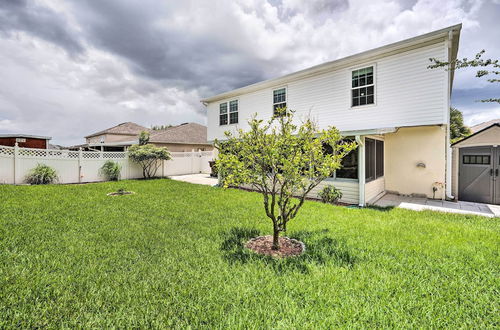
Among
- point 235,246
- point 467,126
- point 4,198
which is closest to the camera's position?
point 235,246

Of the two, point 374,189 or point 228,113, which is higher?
point 228,113

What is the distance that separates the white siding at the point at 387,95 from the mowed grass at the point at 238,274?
153 inches

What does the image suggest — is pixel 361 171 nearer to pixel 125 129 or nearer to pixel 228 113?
pixel 228 113

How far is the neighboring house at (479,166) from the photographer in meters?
7.72

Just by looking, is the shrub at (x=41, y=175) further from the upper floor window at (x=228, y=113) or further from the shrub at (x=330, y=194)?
the shrub at (x=330, y=194)

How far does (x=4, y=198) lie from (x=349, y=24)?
45.1ft

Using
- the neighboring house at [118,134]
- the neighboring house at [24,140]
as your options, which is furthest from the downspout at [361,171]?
the neighboring house at [118,134]

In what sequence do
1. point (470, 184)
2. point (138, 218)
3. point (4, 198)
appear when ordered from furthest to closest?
point (470, 184) → point (4, 198) → point (138, 218)

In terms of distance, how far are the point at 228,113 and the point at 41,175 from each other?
10.1m

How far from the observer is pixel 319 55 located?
10.5 m

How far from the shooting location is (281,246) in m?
3.96

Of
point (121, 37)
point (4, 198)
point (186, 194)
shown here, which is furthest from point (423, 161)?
point (4, 198)

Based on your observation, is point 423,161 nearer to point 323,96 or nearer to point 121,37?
point 323,96

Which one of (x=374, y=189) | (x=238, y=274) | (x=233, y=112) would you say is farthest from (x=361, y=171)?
(x=233, y=112)
